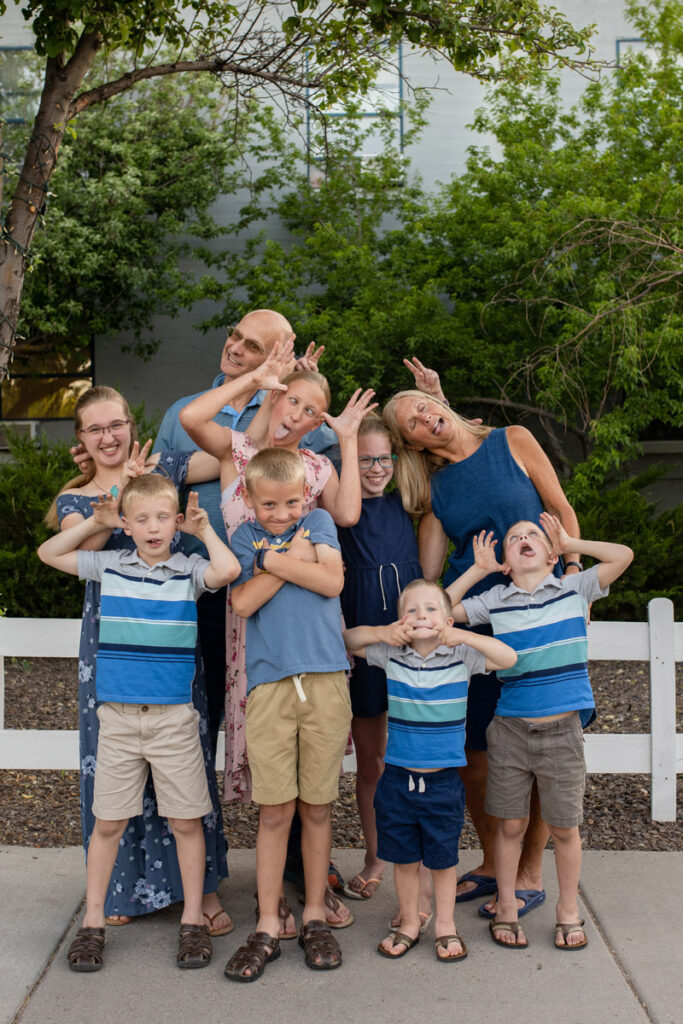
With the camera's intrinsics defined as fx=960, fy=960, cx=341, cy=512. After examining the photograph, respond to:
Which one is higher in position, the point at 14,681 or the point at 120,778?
the point at 120,778

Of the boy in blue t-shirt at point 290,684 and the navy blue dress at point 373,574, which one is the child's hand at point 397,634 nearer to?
the boy in blue t-shirt at point 290,684

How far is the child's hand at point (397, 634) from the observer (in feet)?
9.98

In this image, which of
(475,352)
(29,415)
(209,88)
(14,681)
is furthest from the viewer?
(29,415)

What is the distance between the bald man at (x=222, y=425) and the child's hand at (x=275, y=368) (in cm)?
11

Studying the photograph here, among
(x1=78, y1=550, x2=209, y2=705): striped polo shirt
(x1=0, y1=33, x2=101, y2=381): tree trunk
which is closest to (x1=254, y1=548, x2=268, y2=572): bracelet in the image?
(x1=78, y1=550, x2=209, y2=705): striped polo shirt

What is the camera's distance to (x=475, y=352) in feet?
35.9

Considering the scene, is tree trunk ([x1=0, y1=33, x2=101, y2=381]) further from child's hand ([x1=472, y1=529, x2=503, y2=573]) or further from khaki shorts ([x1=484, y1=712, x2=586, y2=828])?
khaki shorts ([x1=484, y1=712, x2=586, y2=828])

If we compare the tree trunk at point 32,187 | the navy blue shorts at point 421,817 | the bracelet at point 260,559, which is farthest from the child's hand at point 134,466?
the tree trunk at point 32,187

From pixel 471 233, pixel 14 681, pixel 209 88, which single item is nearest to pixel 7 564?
Result: pixel 14 681

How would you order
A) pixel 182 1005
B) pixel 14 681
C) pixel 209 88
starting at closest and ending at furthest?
pixel 182 1005
pixel 14 681
pixel 209 88

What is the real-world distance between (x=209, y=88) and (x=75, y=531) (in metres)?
10.6

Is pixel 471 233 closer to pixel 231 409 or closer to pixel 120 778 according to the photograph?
pixel 231 409

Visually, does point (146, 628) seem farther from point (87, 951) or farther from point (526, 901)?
point (526, 901)

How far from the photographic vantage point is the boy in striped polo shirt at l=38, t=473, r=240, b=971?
3.04 meters
